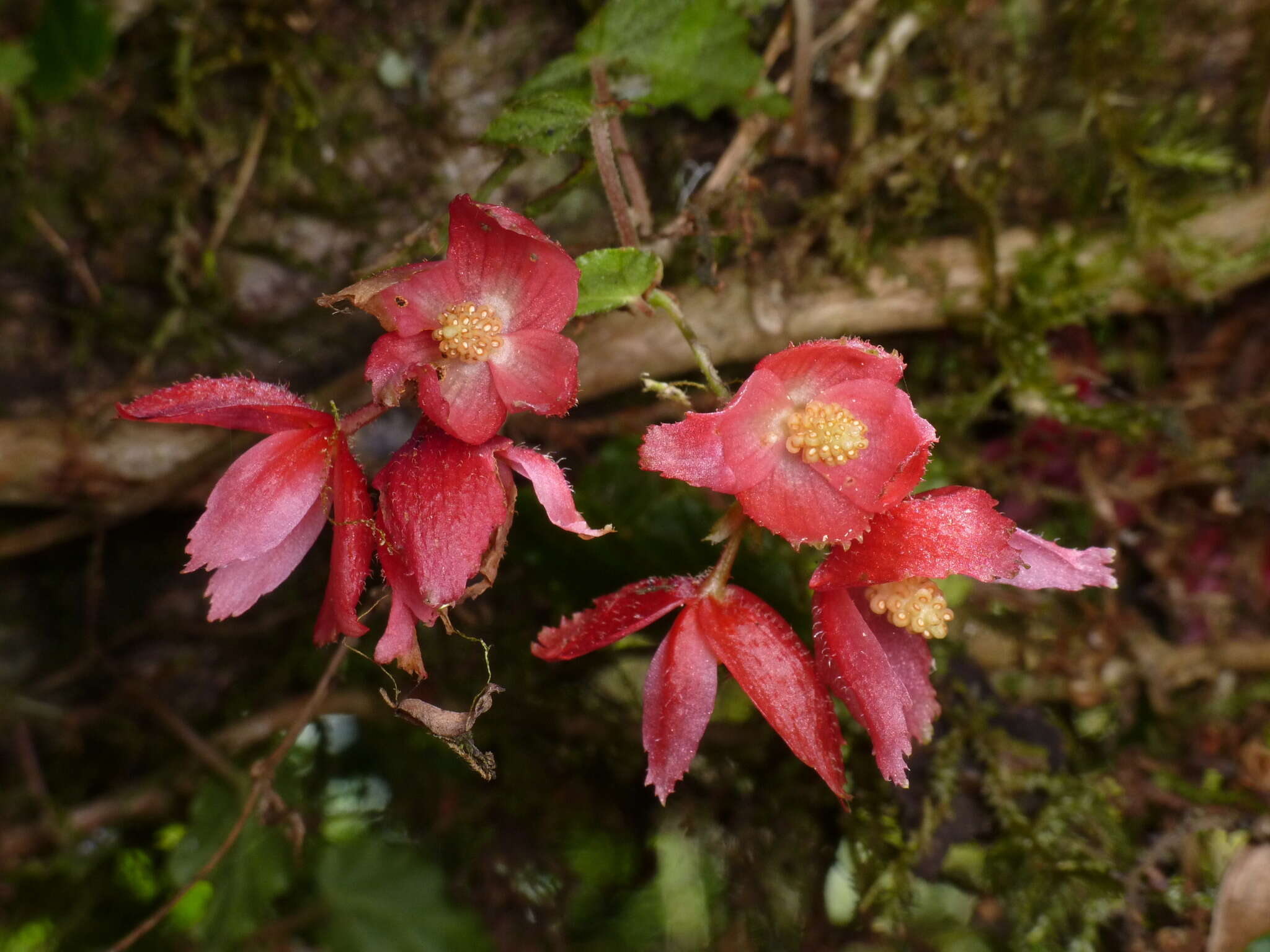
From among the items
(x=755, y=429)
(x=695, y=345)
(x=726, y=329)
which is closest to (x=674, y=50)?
(x=726, y=329)

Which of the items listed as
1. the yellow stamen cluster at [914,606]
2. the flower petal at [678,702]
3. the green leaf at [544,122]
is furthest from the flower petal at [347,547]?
the yellow stamen cluster at [914,606]

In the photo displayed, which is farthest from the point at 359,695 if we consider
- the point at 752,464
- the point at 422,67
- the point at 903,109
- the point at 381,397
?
the point at 903,109

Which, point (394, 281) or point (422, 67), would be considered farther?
point (422, 67)

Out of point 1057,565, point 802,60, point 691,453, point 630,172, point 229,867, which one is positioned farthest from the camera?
point 229,867

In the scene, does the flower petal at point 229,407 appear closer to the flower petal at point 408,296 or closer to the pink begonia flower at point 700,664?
the flower petal at point 408,296

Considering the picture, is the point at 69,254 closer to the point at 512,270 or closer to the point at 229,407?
the point at 229,407

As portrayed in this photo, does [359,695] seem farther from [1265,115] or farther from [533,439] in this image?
[1265,115]

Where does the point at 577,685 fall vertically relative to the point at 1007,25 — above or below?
below
